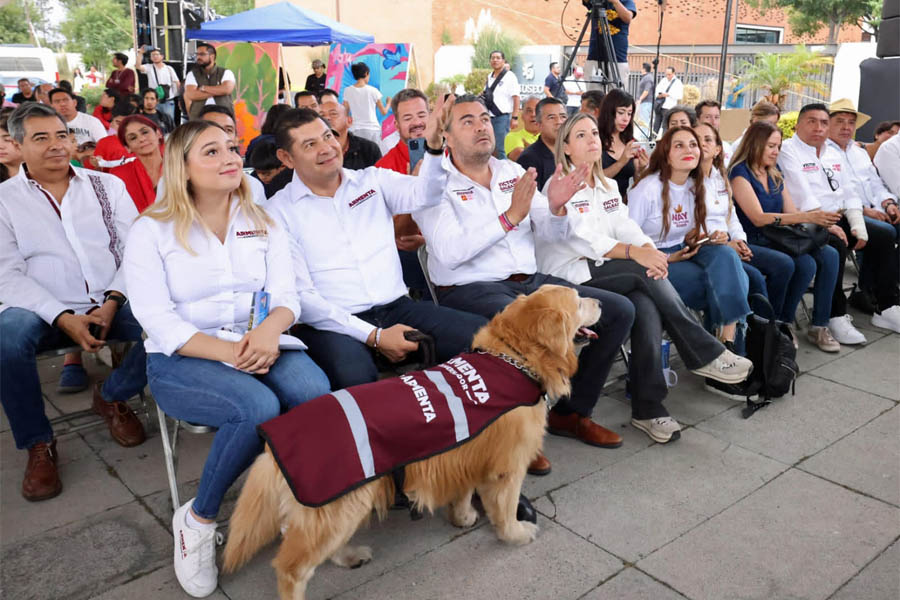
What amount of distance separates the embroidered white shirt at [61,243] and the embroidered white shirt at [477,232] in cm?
162

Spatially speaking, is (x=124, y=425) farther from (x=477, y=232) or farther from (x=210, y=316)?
(x=477, y=232)

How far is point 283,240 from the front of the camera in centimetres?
297

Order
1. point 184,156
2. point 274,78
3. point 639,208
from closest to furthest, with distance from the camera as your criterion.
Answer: point 184,156, point 639,208, point 274,78

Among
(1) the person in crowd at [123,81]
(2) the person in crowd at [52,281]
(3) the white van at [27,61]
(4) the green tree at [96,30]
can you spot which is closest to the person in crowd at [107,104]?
(1) the person in crowd at [123,81]

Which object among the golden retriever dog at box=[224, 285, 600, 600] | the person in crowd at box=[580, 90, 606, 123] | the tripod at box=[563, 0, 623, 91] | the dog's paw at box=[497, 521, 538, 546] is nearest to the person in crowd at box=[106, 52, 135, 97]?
the tripod at box=[563, 0, 623, 91]

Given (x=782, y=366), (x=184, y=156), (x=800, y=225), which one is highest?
(x=184, y=156)

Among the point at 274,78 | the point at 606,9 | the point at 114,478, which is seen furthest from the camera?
the point at 274,78

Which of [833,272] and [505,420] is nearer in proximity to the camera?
[505,420]

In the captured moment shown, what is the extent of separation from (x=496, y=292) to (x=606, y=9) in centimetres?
500

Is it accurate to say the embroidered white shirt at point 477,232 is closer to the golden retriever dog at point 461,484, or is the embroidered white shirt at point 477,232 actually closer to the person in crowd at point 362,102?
the golden retriever dog at point 461,484

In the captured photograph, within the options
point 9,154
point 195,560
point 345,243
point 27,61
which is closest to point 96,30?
point 27,61

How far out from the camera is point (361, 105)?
9.62 metres

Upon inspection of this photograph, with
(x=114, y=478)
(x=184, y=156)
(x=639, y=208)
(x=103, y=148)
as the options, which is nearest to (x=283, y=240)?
(x=184, y=156)

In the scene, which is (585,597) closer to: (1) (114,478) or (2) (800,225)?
(1) (114,478)
